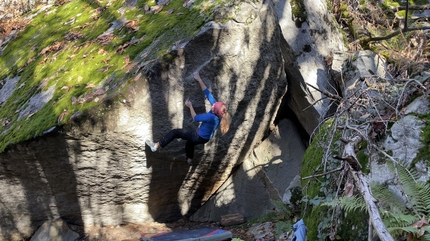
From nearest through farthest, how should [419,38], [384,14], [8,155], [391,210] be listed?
[391,210], [8,155], [419,38], [384,14]

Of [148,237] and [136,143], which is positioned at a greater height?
[136,143]

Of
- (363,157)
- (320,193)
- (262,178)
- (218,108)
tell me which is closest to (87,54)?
(218,108)

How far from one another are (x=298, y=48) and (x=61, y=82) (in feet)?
13.1

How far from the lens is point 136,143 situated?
6742mm

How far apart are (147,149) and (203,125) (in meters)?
1.00

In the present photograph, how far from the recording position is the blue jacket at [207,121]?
6426 mm

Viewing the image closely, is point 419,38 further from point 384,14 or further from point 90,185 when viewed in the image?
point 90,185

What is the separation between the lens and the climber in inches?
252

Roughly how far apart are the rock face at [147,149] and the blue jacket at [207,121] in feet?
1.44

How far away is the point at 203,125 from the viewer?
6.56m

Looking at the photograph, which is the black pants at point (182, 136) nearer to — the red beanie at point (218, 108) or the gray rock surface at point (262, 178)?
the red beanie at point (218, 108)

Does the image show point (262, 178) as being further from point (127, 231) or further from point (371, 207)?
point (371, 207)

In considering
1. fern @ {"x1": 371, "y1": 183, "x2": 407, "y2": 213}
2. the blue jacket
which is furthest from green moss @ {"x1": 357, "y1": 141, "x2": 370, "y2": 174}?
the blue jacket

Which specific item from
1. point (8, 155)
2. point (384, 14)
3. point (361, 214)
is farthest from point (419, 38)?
point (8, 155)
